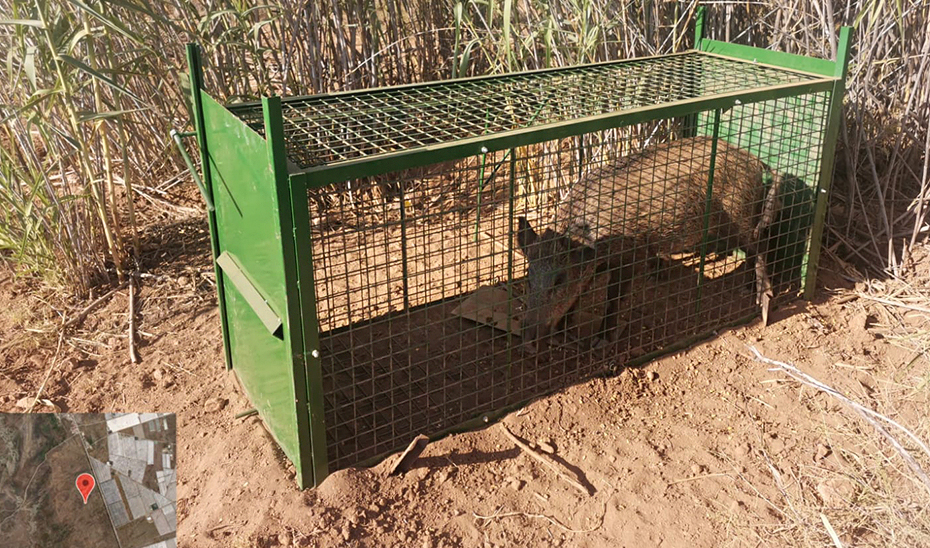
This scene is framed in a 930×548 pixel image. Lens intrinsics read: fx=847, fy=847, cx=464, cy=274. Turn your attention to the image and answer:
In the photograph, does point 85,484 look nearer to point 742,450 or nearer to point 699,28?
point 742,450

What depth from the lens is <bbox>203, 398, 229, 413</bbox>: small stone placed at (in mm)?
3771

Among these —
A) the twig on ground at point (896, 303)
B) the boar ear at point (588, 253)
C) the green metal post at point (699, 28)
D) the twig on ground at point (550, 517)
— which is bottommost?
the twig on ground at point (550, 517)

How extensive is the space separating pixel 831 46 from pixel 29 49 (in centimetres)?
378

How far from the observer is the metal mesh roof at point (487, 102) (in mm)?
3318

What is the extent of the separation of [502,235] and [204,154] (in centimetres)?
130

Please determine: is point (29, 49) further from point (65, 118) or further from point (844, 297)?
point (844, 297)

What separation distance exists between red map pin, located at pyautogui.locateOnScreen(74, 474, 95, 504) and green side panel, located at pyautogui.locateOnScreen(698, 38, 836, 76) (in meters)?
3.59

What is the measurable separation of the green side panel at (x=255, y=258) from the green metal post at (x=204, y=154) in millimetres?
25

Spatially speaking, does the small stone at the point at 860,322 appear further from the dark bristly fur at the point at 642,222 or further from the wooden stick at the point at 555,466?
the wooden stick at the point at 555,466

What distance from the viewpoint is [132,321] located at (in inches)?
171

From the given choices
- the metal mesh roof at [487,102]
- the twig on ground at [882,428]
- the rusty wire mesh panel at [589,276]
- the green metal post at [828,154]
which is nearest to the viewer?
the twig on ground at [882,428]

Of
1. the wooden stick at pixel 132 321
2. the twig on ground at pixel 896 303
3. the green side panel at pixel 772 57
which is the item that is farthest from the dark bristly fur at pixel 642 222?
the wooden stick at pixel 132 321

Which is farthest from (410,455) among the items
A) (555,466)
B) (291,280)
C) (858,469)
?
(858,469)

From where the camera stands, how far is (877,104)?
4613 mm
